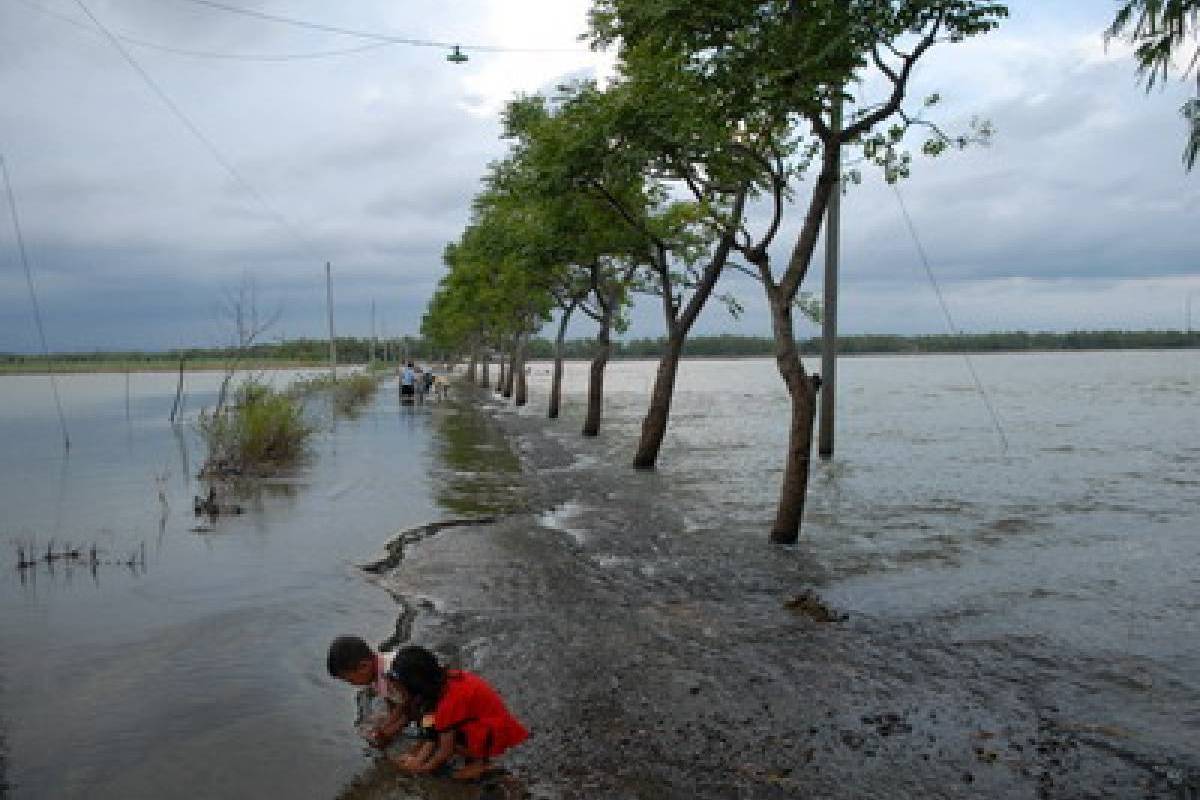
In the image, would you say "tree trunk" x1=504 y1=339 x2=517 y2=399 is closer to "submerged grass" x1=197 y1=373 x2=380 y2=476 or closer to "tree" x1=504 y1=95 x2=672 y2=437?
"tree" x1=504 y1=95 x2=672 y2=437

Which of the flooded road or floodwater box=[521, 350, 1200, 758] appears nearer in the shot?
the flooded road

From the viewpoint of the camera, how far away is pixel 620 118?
1276 cm

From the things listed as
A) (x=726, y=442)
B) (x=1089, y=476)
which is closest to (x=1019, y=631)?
(x=1089, y=476)

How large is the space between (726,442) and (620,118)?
1503 centimetres

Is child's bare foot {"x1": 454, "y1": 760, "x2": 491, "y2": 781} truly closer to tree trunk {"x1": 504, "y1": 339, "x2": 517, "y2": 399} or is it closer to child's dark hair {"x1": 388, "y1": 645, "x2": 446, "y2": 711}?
child's dark hair {"x1": 388, "y1": 645, "x2": 446, "y2": 711}

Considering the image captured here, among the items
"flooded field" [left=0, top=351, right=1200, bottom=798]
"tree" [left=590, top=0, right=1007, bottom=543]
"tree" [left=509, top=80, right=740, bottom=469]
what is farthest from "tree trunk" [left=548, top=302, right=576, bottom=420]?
"tree" [left=590, top=0, right=1007, bottom=543]

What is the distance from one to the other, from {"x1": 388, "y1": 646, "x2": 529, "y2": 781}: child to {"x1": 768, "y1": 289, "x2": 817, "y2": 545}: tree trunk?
20.3ft

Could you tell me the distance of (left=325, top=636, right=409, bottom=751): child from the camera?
4.98 metres

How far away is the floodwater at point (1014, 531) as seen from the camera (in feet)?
24.3

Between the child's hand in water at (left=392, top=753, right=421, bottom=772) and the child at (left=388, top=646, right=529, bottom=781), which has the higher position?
the child at (left=388, top=646, right=529, bottom=781)


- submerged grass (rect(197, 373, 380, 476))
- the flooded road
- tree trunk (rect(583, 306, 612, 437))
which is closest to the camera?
the flooded road

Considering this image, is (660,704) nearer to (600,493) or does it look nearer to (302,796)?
(302,796)

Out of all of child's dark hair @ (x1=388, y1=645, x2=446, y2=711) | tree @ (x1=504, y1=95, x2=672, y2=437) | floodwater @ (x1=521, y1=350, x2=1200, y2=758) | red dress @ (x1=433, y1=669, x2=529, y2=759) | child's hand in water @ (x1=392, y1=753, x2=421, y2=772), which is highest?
tree @ (x1=504, y1=95, x2=672, y2=437)

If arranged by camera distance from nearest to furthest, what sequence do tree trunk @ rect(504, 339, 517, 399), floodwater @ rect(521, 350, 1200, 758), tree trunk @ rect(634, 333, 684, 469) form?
floodwater @ rect(521, 350, 1200, 758)
tree trunk @ rect(634, 333, 684, 469)
tree trunk @ rect(504, 339, 517, 399)
